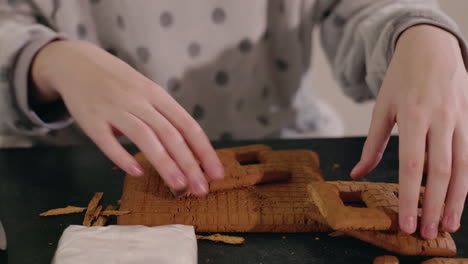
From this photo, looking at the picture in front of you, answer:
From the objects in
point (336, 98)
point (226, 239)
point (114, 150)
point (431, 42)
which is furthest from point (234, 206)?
point (336, 98)

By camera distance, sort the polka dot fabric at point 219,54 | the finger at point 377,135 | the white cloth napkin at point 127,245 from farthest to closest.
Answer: the polka dot fabric at point 219,54, the finger at point 377,135, the white cloth napkin at point 127,245

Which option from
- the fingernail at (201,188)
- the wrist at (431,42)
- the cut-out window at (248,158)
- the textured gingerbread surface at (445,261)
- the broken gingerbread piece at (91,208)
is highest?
the wrist at (431,42)

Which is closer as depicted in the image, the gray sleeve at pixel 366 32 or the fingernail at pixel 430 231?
the fingernail at pixel 430 231

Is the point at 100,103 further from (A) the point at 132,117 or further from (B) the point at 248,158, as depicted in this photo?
(B) the point at 248,158

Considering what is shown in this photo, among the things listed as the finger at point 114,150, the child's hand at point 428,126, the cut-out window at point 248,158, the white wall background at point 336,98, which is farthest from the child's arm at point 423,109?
the white wall background at point 336,98

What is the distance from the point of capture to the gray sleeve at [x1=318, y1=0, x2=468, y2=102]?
0.64 m

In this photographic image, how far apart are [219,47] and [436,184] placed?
0.49 meters

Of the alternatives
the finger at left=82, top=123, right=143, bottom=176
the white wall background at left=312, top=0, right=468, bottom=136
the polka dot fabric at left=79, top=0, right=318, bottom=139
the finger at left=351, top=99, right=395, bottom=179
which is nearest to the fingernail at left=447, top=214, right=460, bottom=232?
the finger at left=351, top=99, right=395, bottom=179

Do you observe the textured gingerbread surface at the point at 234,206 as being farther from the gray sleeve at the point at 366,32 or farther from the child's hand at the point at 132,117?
the gray sleeve at the point at 366,32

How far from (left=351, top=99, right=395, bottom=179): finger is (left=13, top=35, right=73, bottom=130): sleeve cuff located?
43cm

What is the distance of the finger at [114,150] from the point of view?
21.2 inches

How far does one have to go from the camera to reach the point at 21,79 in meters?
0.65

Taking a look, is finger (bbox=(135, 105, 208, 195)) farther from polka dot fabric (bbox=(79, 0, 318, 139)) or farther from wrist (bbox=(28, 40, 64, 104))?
polka dot fabric (bbox=(79, 0, 318, 139))

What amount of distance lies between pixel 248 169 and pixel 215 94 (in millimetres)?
336
